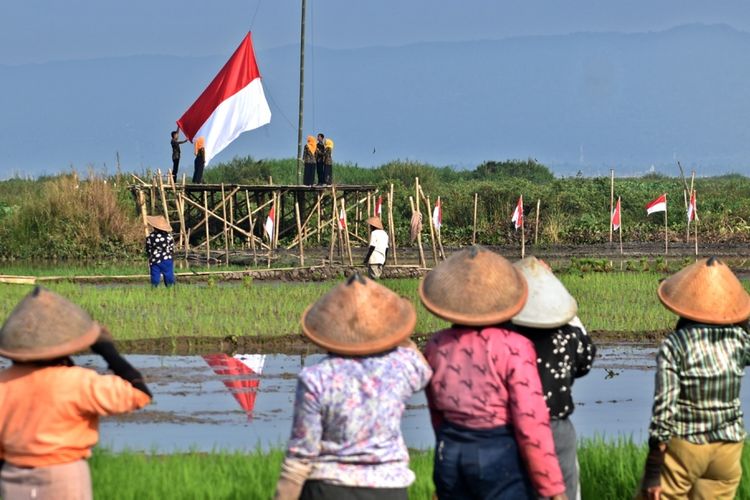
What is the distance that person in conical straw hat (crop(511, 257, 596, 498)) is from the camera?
5551 mm

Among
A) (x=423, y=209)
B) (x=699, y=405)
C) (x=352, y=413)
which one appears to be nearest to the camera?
(x=352, y=413)

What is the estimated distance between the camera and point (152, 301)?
18.3 metres

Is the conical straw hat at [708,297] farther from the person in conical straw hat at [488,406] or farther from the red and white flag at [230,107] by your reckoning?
the red and white flag at [230,107]

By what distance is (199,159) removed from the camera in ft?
98.3

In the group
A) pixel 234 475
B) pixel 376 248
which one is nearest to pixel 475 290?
pixel 234 475

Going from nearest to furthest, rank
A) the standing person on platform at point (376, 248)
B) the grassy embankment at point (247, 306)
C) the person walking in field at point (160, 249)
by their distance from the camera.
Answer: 1. the grassy embankment at point (247, 306)
2. the person walking in field at point (160, 249)
3. the standing person on platform at point (376, 248)

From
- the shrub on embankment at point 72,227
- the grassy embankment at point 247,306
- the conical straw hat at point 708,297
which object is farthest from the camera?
the shrub on embankment at point 72,227

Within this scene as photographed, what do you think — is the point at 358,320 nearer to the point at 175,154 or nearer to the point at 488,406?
the point at 488,406

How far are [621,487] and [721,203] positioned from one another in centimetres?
3381

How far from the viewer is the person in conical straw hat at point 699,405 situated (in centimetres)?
577

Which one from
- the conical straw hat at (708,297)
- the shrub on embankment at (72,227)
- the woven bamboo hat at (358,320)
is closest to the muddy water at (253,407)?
the conical straw hat at (708,297)

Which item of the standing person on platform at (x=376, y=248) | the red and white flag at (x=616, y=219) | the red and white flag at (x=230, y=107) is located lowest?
the standing person on platform at (x=376, y=248)

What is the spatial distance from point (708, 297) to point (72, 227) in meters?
23.5

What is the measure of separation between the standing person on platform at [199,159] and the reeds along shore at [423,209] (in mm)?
1413
